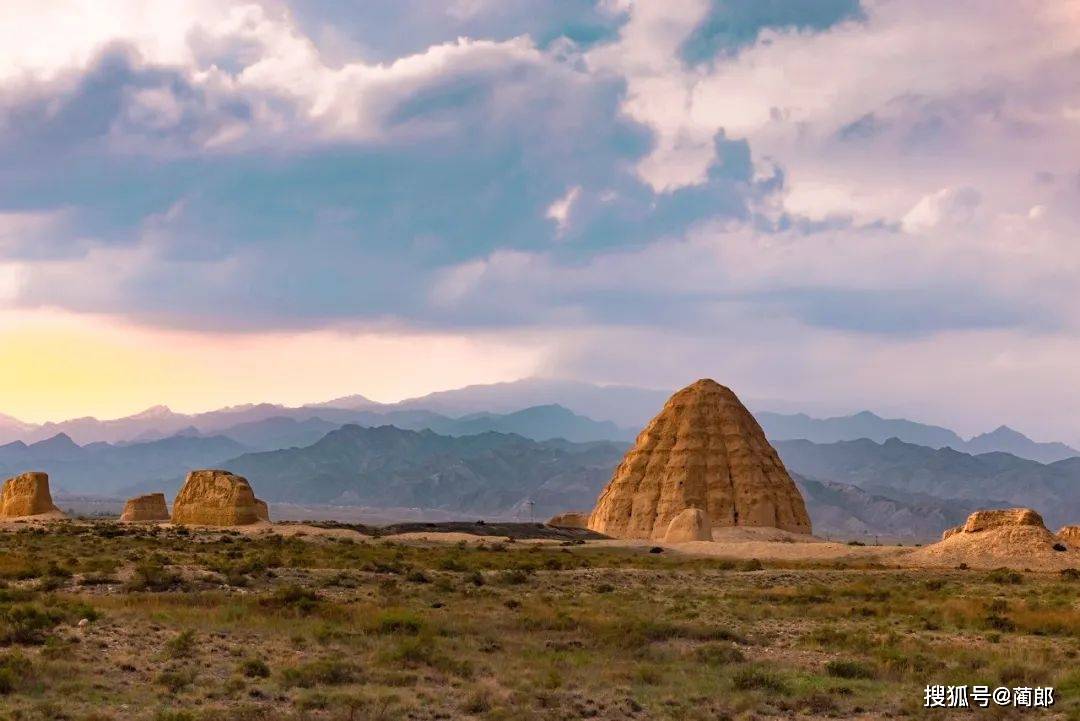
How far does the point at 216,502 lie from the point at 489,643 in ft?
189

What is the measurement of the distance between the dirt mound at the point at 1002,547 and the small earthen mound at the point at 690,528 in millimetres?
16187

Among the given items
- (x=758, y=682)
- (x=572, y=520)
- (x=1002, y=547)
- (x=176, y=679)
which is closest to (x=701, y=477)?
(x=572, y=520)

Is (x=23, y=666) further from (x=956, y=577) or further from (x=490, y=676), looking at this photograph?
(x=956, y=577)

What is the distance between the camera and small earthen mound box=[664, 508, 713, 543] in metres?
70.0

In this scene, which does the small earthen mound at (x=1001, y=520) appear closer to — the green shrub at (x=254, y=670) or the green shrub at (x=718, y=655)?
the green shrub at (x=718, y=655)

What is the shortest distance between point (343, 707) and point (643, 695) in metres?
5.44

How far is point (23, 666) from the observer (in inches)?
675

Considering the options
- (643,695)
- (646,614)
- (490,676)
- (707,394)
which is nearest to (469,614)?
(646,614)

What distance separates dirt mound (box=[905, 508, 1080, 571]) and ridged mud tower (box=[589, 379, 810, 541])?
93.0 ft

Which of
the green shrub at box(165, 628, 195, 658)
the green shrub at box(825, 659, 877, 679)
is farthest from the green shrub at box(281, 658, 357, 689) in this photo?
the green shrub at box(825, 659, 877, 679)

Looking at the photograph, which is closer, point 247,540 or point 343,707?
point 343,707

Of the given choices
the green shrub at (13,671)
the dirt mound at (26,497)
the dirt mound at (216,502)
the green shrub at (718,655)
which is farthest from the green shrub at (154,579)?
the dirt mound at (26,497)

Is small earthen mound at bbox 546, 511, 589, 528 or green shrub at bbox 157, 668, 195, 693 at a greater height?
green shrub at bbox 157, 668, 195, 693

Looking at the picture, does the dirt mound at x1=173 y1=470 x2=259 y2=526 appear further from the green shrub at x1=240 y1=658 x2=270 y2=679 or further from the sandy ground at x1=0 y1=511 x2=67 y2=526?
the green shrub at x1=240 y1=658 x2=270 y2=679
